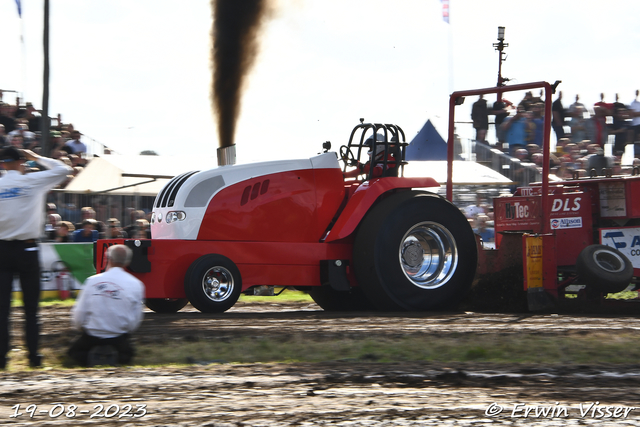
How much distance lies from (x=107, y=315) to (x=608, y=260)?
5.83 metres

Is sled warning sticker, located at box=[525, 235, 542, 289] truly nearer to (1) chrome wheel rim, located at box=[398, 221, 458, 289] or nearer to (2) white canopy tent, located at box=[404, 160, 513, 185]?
(1) chrome wheel rim, located at box=[398, 221, 458, 289]

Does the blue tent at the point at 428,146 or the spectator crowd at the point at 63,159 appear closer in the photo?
the spectator crowd at the point at 63,159

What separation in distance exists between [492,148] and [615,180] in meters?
7.42

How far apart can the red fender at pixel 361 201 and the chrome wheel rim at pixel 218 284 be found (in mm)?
1197

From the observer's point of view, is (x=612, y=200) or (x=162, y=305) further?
(x=612, y=200)

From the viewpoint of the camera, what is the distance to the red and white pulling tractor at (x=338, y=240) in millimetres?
8289

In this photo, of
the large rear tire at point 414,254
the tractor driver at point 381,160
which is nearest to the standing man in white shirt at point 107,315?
the large rear tire at point 414,254

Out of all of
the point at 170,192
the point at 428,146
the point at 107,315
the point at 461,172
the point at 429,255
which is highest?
the point at 428,146

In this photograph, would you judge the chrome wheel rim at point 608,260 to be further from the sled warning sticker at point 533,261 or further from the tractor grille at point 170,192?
the tractor grille at point 170,192

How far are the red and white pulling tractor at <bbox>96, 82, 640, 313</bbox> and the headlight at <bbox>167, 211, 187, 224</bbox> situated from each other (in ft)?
0.05

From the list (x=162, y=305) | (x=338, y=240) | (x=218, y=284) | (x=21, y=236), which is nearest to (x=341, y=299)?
(x=338, y=240)

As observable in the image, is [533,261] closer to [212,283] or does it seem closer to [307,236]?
[307,236]

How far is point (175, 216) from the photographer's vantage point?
845 centimetres

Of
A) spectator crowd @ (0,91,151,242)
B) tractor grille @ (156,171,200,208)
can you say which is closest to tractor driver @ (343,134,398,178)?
tractor grille @ (156,171,200,208)
